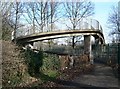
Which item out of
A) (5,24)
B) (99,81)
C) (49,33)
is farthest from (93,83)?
(49,33)

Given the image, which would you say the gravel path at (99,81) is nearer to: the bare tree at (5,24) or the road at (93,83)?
the road at (93,83)

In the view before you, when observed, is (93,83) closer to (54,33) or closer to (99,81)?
(99,81)

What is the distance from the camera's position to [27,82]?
15.5m

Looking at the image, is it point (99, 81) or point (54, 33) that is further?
point (54, 33)

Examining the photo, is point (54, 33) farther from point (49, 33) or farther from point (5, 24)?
point (5, 24)

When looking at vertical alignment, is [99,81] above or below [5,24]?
below

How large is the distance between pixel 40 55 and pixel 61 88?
7.84 metres

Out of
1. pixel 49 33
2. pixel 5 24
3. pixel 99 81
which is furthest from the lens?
pixel 49 33

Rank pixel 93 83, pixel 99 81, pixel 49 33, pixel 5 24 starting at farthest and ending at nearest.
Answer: pixel 49 33, pixel 5 24, pixel 99 81, pixel 93 83

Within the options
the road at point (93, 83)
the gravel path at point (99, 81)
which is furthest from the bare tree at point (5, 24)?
the gravel path at point (99, 81)

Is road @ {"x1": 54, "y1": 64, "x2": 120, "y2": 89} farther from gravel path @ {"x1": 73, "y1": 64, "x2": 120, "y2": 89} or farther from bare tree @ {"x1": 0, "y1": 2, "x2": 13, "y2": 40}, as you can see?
bare tree @ {"x1": 0, "y1": 2, "x2": 13, "y2": 40}

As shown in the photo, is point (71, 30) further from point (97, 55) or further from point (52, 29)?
point (97, 55)

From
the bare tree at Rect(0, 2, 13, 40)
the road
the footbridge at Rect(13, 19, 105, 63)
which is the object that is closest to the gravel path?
the road

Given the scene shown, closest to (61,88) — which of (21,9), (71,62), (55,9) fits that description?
(71,62)
